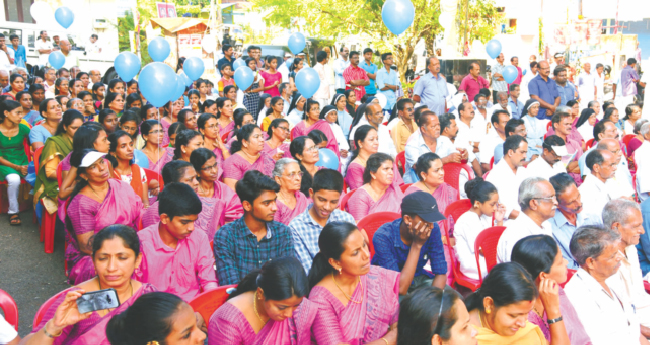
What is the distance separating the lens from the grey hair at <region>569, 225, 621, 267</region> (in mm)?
2936

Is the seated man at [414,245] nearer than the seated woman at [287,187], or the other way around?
the seated man at [414,245]

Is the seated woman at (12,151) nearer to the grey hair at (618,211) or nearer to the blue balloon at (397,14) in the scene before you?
the grey hair at (618,211)

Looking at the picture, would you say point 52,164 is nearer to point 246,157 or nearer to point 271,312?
point 246,157

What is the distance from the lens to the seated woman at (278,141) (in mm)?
5645

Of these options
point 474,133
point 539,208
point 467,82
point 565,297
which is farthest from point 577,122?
point 565,297

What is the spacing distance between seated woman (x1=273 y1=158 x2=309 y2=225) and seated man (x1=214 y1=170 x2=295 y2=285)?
0.67 m

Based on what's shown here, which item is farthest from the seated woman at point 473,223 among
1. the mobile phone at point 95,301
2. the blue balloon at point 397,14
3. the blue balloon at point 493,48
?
the blue balloon at point 493,48

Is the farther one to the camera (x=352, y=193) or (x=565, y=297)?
(x=352, y=193)

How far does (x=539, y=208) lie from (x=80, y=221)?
3078mm

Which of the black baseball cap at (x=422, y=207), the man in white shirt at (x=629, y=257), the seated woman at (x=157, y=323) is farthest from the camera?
the man in white shirt at (x=629, y=257)

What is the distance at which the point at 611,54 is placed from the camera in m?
18.8

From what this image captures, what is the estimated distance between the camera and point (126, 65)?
8.02m

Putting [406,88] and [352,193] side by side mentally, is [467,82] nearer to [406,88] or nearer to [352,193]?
[406,88]

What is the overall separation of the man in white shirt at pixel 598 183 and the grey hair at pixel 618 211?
1026mm
